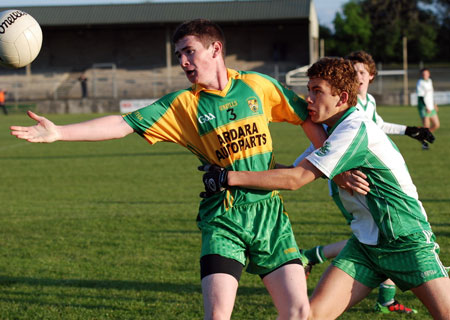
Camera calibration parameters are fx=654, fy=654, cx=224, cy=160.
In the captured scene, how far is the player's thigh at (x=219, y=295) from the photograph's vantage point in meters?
3.50

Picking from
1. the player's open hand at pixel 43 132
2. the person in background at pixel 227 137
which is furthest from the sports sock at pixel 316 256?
the player's open hand at pixel 43 132

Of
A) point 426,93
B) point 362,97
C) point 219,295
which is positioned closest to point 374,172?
point 219,295

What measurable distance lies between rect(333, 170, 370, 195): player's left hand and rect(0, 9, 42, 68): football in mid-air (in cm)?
244

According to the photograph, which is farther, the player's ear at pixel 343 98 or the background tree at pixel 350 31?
the background tree at pixel 350 31

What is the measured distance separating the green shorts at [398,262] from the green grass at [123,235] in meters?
1.23

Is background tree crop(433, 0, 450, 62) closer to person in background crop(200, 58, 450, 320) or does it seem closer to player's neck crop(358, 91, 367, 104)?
player's neck crop(358, 91, 367, 104)

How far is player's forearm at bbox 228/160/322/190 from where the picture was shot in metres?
3.72

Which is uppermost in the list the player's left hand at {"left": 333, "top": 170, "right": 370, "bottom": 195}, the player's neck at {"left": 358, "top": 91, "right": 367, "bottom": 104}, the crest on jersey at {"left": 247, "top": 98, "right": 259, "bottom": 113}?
the player's neck at {"left": 358, "top": 91, "right": 367, "bottom": 104}

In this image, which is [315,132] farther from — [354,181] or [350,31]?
[350,31]

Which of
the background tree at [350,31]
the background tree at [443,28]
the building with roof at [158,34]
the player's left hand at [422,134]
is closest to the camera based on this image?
the player's left hand at [422,134]

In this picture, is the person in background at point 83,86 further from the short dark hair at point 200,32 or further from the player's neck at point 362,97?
the short dark hair at point 200,32

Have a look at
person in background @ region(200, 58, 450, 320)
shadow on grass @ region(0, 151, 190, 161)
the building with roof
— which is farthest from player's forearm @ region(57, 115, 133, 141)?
the building with roof

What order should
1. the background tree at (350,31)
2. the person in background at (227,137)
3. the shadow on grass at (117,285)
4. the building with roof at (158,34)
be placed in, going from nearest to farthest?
the person in background at (227,137) → the shadow on grass at (117,285) → the building with roof at (158,34) → the background tree at (350,31)

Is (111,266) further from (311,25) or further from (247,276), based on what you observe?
(311,25)
